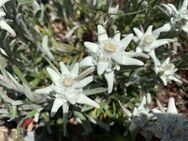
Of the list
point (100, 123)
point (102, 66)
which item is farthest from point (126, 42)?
point (100, 123)

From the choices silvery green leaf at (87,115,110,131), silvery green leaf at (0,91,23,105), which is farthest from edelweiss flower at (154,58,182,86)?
silvery green leaf at (0,91,23,105)

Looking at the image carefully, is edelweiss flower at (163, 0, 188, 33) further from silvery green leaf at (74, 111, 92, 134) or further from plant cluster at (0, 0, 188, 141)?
silvery green leaf at (74, 111, 92, 134)

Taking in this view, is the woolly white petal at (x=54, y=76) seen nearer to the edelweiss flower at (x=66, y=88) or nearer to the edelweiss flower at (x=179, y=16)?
the edelweiss flower at (x=66, y=88)

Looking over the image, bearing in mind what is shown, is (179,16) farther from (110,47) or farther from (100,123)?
(100,123)

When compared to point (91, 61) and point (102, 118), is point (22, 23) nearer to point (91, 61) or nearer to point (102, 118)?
point (91, 61)

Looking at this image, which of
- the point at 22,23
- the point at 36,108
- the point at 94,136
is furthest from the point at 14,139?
the point at 22,23

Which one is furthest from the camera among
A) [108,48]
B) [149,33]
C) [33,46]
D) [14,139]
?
[33,46]
